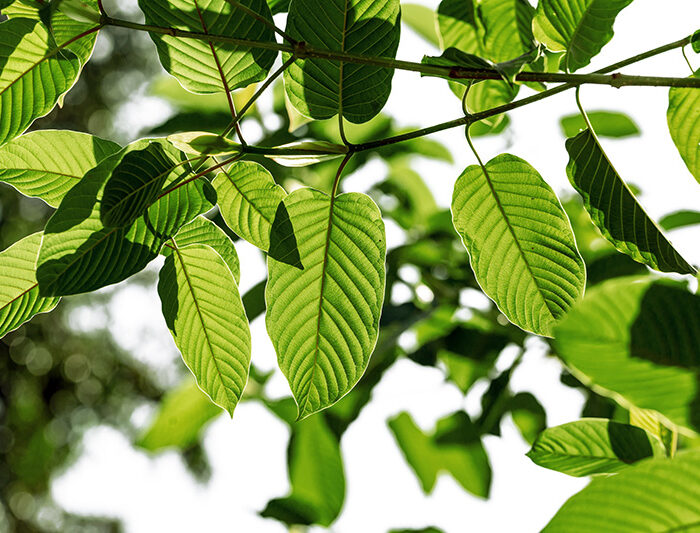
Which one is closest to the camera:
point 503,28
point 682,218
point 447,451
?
point 503,28

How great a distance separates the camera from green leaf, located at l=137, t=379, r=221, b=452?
141 centimetres

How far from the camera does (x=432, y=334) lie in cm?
138

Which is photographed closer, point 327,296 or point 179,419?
point 327,296

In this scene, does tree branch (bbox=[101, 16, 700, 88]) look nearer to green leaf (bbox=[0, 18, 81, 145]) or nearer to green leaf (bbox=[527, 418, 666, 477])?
green leaf (bbox=[0, 18, 81, 145])

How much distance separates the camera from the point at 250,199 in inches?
23.0

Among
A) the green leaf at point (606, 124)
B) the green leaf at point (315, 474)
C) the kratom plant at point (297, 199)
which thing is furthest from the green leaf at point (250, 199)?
the green leaf at point (606, 124)

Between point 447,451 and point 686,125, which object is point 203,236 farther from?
point 447,451

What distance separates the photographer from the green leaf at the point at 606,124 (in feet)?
4.41

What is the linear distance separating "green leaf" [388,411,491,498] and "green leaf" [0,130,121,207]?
0.89m

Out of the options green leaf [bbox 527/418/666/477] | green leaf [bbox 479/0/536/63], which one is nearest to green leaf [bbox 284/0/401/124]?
green leaf [bbox 479/0/536/63]

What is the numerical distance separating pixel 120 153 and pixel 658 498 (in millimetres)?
424

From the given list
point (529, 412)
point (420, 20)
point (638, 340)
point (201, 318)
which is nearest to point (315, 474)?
point (529, 412)

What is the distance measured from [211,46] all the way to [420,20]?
896 mm

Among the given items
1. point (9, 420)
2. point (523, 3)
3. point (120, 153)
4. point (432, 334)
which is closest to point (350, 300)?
point (120, 153)
